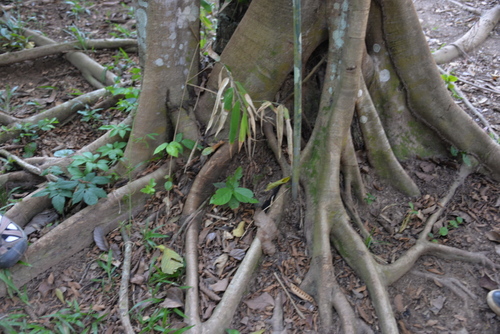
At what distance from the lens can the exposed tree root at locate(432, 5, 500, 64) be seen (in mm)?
5098

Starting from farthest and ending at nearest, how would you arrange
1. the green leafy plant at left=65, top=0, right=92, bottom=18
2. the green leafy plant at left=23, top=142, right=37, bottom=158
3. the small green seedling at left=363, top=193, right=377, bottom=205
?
the green leafy plant at left=65, top=0, right=92, bottom=18
the green leafy plant at left=23, top=142, right=37, bottom=158
the small green seedling at left=363, top=193, right=377, bottom=205

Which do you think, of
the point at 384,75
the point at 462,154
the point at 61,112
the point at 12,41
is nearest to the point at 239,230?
the point at 384,75

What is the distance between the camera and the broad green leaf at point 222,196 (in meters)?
2.86

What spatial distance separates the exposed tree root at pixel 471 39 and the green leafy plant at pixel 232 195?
11.7 ft

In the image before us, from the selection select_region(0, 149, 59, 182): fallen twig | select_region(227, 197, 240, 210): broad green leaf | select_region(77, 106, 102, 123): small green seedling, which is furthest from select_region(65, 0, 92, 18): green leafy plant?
select_region(227, 197, 240, 210): broad green leaf

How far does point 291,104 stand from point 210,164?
0.83m

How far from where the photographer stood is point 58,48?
16.5ft

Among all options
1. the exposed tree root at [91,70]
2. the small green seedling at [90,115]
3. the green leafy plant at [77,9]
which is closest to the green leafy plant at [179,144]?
the small green seedling at [90,115]

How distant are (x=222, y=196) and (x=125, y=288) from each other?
3.00 ft

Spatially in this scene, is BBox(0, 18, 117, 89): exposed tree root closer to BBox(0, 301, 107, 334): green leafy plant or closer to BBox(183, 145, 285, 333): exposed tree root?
BBox(183, 145, 285, 333): exposed tree root

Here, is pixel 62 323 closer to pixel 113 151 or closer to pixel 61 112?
pixel 113 151

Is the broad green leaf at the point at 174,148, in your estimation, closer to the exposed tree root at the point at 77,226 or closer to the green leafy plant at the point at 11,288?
the exposed tree root at the point at 77,226

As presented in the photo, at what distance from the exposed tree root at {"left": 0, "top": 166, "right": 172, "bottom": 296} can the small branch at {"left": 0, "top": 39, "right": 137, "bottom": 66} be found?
2720mm

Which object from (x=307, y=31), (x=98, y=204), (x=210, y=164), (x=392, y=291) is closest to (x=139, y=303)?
(x=98, y=204)
